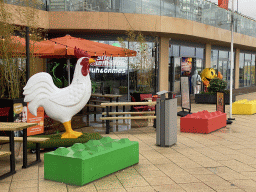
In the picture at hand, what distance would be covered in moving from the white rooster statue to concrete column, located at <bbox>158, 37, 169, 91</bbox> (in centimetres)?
1059

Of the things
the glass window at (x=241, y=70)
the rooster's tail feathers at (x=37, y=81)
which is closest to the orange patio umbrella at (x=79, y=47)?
the rooster's tail feathers at (x=37, y=81)

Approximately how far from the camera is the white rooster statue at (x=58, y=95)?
6.38m

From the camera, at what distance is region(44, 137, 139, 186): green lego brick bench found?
4.45m

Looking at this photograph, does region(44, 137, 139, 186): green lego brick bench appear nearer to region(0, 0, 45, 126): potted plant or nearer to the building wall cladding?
region(0, 0, 45, 126): potted plant

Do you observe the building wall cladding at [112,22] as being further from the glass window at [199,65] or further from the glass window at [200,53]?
the glass window at [199,65]

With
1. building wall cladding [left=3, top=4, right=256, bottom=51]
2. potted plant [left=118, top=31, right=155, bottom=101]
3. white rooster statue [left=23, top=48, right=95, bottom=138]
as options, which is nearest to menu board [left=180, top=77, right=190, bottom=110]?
potted plant [left=118, top=31, right=155, bottom=101]

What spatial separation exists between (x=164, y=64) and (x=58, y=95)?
1137cm

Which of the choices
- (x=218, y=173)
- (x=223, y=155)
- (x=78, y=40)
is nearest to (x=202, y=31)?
(x=78, y=40)

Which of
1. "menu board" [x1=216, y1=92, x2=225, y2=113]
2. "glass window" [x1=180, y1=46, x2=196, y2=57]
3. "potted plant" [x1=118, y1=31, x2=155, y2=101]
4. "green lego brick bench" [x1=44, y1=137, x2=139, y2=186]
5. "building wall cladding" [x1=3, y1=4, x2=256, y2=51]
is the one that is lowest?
"green lego brick bench" [x1=44, y1=137, x2=139, y2=186]

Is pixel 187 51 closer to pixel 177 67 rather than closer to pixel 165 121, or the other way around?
pixel 177 67

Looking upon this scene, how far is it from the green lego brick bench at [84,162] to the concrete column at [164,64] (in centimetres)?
1219

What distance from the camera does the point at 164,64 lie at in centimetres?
1728

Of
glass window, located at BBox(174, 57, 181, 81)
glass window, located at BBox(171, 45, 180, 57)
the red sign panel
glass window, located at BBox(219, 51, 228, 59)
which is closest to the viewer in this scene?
the red sign panel

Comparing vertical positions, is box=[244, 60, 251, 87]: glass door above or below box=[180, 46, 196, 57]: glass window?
below
